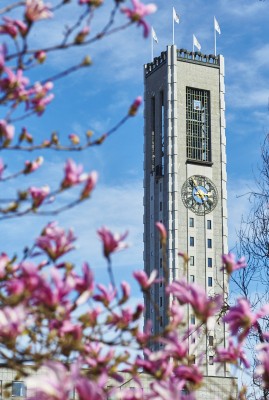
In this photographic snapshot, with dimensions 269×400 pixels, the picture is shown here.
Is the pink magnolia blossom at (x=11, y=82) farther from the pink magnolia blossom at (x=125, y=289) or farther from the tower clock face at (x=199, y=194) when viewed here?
the tower clock face at (x=199, y=194)

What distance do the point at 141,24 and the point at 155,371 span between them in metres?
1.45

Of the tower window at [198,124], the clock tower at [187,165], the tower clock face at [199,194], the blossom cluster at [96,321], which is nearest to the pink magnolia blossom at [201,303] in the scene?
the blossom cluster at [96,321]

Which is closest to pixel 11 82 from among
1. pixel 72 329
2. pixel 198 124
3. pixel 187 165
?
pixel 72 329

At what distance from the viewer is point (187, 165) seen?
68.6 metres

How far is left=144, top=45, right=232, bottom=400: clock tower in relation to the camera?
67.8 m

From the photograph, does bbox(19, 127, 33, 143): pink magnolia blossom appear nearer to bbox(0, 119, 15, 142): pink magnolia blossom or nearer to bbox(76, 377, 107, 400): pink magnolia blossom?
bbox(0, 119, 15, 142): pink magnolia blossom

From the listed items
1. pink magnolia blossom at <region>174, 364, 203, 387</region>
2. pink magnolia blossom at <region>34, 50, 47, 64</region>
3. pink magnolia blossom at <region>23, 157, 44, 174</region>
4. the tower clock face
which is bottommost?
pink magnolia blossom at <region>174, 364, 203, 387</region>

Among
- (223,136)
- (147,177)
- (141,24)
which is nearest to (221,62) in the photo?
(223,136)

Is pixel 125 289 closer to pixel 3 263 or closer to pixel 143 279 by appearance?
pixel 143 279

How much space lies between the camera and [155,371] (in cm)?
323

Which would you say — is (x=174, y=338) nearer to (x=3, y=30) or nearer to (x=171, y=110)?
(x=3, y=30)

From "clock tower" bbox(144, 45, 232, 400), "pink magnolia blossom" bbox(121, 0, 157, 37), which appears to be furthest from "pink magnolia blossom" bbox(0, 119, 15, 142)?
"clock tower" bbox(144, 45, 232, 400)

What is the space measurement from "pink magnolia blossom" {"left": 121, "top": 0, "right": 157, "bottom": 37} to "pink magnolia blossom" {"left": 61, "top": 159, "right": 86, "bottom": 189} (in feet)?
2.08

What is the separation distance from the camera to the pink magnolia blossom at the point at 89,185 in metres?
3.18
